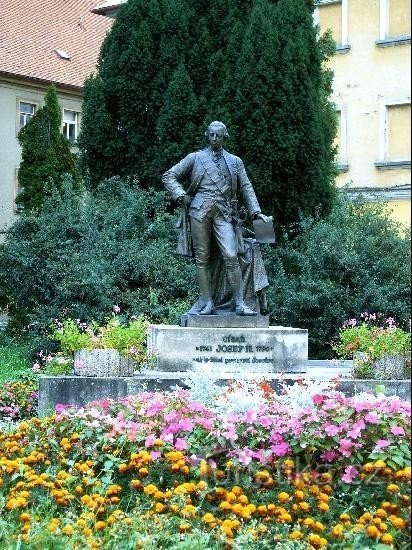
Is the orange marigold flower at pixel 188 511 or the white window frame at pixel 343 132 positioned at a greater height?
the white window frame at pixel 343 132

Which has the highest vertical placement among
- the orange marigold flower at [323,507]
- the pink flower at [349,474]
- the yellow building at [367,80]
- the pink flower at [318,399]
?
the yellow building at [367,80]

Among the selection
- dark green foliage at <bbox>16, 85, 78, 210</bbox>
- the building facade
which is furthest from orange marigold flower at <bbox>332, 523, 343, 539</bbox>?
the building facade

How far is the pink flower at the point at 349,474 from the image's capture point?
6.75 metres

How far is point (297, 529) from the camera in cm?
623

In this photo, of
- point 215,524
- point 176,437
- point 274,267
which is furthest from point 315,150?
point 215,524

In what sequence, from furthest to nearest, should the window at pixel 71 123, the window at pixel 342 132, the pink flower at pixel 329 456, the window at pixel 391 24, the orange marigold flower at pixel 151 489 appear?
1. the window at pixel 71 123
2. the window at pixel 342 132
3. the window at pixel 391 24
4. the pink flower at pixel 329 456
5. the orange marigold flower at pixel 151 489

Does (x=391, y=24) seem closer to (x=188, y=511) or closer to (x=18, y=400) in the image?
(x=18, y=400)

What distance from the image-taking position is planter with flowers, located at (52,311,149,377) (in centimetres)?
1152

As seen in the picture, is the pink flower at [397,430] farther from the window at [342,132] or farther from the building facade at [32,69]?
the building facade at [32,69]

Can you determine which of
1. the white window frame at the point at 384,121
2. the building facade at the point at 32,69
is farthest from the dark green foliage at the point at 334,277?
the building facade at the point at 32,69

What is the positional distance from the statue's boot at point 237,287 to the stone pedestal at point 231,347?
8 centimetres

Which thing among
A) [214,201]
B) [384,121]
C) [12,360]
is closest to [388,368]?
[214,201]

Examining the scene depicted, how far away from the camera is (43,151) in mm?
29969

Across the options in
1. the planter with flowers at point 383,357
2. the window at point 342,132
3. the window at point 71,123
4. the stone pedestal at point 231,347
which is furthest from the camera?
the window at point 71,123
